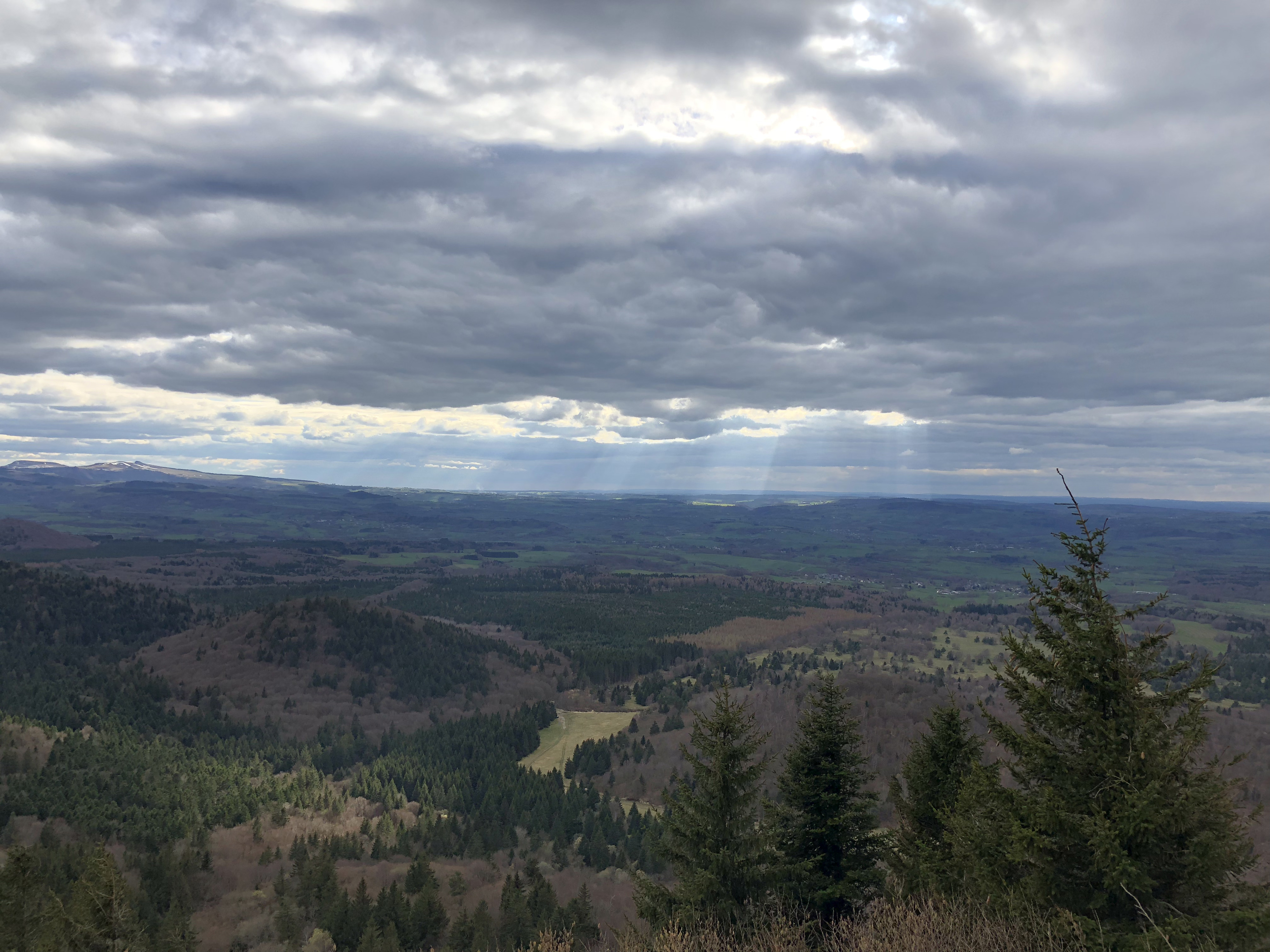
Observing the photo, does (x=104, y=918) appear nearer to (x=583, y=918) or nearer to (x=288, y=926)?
(x=288, y=926)

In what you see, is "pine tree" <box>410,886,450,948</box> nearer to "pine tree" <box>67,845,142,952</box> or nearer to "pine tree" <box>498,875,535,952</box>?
"pine tree" <box>498,875,535,952</box>

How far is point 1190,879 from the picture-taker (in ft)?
69.5

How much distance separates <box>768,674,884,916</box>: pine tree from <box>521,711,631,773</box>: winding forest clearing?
125024 millimetres

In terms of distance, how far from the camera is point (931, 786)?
4275 cm

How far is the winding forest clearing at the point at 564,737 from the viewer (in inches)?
6486

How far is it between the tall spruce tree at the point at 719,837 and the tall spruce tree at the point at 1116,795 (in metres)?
13.5

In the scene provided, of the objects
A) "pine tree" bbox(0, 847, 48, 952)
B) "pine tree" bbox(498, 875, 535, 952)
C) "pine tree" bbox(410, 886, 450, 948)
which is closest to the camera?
"pine tree" bbox(0, 847, 48, 952)

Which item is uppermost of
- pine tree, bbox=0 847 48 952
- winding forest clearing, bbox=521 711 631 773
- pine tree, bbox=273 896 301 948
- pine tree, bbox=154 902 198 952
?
pine tree, bbox=0 847 48 952

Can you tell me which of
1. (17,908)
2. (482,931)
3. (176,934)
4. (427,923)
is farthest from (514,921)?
(17,908)

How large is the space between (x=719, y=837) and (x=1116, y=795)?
1866cm

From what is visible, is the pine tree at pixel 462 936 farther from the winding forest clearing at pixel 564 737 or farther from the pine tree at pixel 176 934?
the winding forest clearing at pixel 564 737

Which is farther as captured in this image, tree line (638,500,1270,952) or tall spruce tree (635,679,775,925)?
tall spruce tree (635,679,775,925)

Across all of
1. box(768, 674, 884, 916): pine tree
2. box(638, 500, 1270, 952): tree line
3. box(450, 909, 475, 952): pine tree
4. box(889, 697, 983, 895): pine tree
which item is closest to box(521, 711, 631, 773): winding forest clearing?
box(450, 909, 475, 952): pine tree

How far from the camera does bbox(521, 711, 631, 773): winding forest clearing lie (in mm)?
164750
